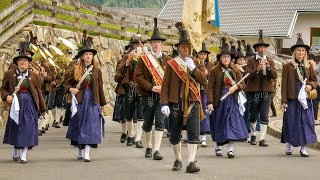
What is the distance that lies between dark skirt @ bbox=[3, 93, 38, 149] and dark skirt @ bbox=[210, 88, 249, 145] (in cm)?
321

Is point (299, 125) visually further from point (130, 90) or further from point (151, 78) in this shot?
point (130, 90)

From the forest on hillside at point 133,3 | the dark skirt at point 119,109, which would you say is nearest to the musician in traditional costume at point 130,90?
the dark skirt at point 119,109

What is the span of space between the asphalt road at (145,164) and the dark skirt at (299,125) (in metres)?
0.29

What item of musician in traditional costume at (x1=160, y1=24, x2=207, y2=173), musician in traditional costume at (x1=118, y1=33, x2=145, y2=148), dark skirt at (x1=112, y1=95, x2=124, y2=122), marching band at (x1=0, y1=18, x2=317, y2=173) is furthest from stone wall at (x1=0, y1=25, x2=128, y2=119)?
musician in traditional costume at (x1=160, y1=24, x2=207, y2=173)

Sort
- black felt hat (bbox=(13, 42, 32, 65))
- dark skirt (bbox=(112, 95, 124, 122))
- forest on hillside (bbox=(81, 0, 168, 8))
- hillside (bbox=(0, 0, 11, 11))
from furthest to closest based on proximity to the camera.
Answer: forest on hillside (bbox=(81, 0, 168, 8)) → hillside (bbox=(0, 0, 11, 11)) → dark skirt (bbox=(112, 95, 124, 122)) → black felt hat (bbox=(13, 42, 32, 65))

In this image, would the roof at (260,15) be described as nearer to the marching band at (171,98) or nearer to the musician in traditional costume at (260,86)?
the musician in traditional costume at (260,86)

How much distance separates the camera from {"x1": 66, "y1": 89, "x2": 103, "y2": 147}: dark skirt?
14.3 m

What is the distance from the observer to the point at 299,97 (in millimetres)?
15289

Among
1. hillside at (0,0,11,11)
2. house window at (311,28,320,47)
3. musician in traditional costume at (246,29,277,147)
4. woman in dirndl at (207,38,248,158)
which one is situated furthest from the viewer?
house window at (311,28,320,47)

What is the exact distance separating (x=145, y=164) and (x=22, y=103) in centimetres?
223

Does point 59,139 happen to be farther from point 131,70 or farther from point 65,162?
point 65,162

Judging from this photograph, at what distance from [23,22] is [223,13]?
31.0 m

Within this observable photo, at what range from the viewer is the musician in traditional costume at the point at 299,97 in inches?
604

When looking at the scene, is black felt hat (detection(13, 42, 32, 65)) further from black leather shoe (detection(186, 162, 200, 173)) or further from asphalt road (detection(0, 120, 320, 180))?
black leather shoe (detection(186, 162, 200, 173))
